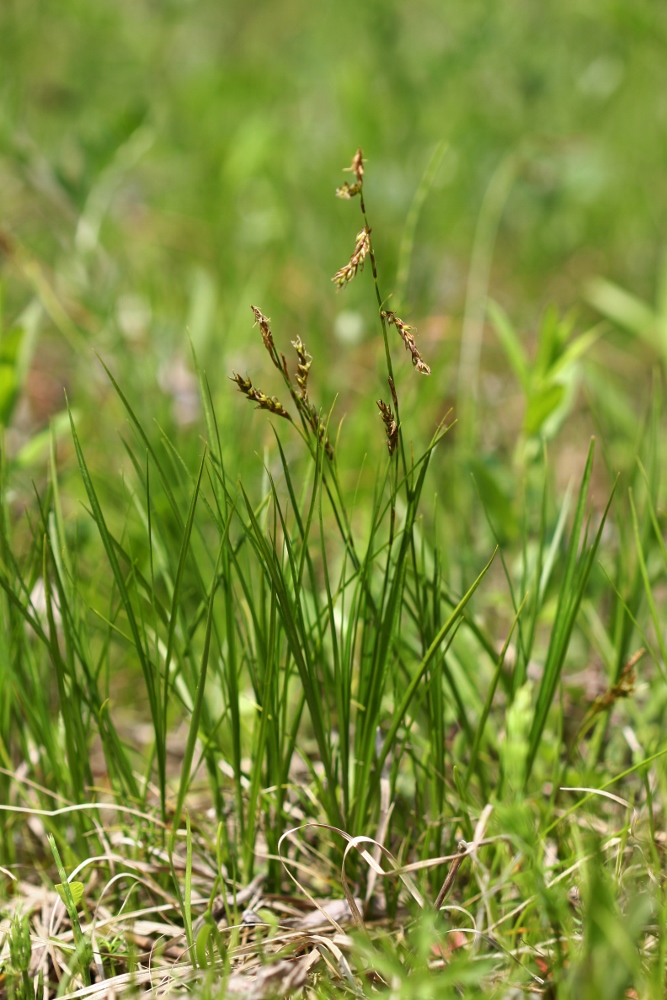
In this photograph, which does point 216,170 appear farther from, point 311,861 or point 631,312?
point 311,861

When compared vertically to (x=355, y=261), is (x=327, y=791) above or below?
below

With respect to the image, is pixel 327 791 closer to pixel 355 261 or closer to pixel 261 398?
pixel 261 398

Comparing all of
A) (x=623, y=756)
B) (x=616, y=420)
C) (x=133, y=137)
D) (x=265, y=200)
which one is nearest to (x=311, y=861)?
(x=623, y=756)

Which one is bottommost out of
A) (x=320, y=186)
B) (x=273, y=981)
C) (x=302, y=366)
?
(x=273, y=981)

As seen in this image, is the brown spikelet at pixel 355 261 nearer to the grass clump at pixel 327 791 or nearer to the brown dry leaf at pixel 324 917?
the grass clump at pixel 327 791

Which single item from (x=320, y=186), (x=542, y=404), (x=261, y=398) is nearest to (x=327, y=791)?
(x=261, y=398)

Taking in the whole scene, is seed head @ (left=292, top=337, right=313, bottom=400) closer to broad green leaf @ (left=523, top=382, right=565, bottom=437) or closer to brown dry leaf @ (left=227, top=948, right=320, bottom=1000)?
brown dry leaf @ (left=227, top=948, right=320, bottom=1000)
